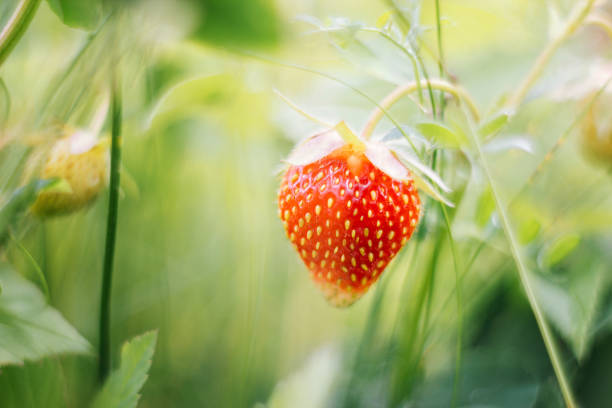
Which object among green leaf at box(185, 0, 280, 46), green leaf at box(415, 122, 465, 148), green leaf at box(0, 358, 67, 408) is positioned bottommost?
green leaf at box(0, 358, 67, 408)

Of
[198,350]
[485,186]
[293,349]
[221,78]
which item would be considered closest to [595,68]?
[485,186]

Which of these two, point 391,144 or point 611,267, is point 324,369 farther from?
point 611,267

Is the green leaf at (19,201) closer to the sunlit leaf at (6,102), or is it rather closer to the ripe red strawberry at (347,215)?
the sunlit leaf at (6,102)

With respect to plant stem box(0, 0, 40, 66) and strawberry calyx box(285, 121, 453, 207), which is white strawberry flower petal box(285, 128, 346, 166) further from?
plant stem box(0, 0, 40, 66)

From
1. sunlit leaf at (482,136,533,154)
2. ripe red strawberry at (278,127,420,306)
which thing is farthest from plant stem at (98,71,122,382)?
sunlit leaf at (482,136,533,154)

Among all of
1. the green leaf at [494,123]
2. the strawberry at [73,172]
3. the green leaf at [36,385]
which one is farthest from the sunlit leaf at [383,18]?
the green leaf at [36,385]
